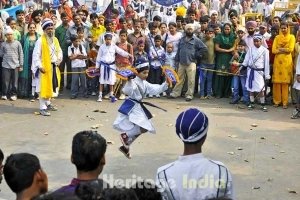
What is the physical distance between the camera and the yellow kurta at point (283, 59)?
36.6 feet

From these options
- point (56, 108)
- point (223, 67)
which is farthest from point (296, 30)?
point (56, 108)

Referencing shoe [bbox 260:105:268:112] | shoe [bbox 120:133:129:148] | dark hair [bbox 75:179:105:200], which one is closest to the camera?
dark hair [bbox 75:179:105:200]

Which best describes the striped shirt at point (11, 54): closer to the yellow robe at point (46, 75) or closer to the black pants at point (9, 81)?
the black pants at point (9, 81)

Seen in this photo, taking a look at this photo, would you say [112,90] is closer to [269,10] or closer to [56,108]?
[56,108]

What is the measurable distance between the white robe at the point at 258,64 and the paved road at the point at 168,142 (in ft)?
1.70

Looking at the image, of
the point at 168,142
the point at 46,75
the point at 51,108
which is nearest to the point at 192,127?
the point at 168,142

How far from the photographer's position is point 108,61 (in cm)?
1155

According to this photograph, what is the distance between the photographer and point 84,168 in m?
3.54

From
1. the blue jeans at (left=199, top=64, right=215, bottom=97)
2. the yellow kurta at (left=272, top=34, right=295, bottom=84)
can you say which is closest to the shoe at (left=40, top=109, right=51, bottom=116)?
the blue jeans at (left=199, top=64, right=215, bottom=97)

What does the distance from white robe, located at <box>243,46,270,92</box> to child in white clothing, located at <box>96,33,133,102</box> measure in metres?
2.43

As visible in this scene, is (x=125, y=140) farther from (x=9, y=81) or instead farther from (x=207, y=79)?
(x=207, y=79)

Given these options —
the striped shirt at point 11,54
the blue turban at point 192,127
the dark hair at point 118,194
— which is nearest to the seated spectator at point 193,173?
the blue turban at point 192,127

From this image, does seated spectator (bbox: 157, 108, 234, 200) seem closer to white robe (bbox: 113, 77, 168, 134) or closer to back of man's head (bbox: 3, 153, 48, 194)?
back of man's head (bbox: 3, 153, 48, 194)

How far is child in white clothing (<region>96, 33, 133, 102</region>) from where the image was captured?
37.8 feet
